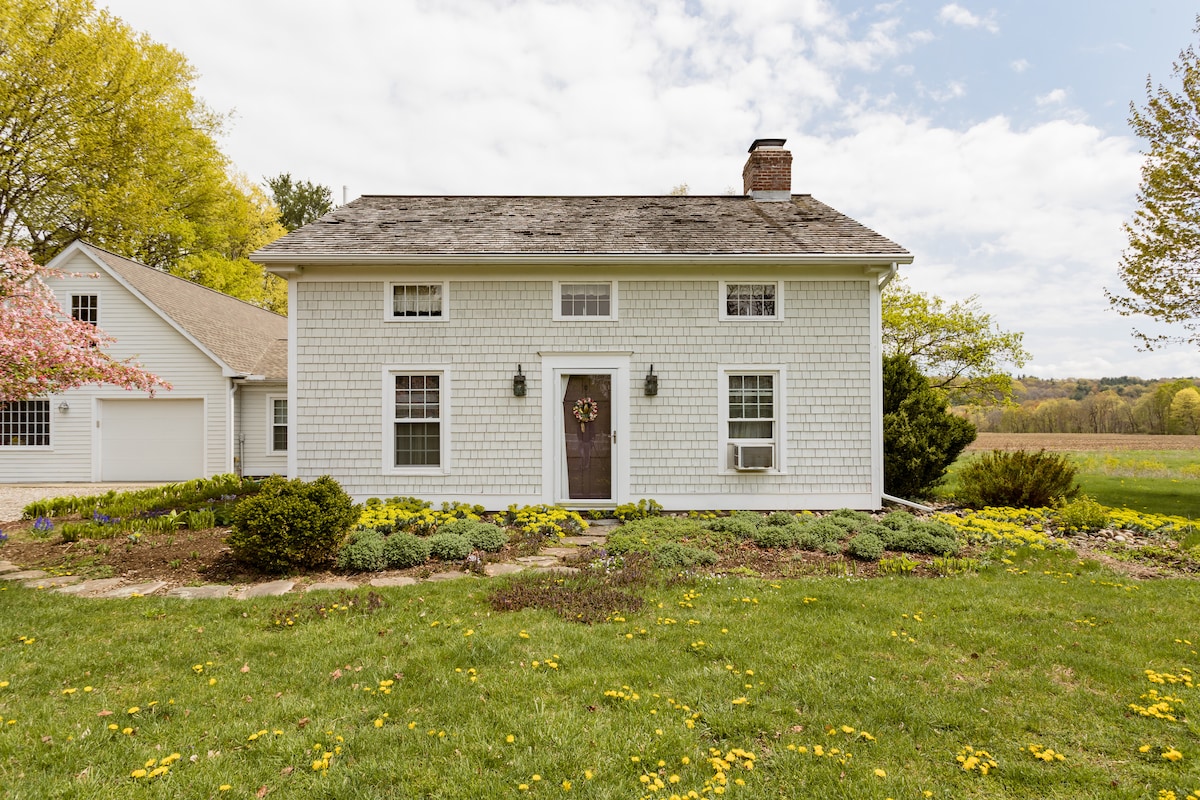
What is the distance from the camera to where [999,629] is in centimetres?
427

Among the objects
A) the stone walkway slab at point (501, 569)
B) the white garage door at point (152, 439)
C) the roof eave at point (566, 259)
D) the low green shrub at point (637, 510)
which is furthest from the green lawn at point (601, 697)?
the white garage door at point (152, 439)

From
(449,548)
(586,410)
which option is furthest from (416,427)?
(449,548)

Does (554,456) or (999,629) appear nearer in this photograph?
(999,629)

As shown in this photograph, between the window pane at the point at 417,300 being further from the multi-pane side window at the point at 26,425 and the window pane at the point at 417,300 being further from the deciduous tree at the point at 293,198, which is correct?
the deciduous tree at the point at 293,198

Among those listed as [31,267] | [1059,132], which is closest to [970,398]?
[1059,132]

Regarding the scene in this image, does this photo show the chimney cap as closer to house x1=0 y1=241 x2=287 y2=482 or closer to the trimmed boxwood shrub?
the trimmed boxwood shrub

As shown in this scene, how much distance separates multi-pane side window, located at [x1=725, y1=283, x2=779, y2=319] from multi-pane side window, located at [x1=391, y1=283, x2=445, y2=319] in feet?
15.5

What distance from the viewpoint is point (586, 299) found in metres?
9.00

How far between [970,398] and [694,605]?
1522 centimetres

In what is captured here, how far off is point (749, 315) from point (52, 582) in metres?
9.20

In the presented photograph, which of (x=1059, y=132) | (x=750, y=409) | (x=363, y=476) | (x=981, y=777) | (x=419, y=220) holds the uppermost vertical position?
(x=1059, y=132)

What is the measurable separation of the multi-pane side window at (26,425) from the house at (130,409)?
0.08 ft

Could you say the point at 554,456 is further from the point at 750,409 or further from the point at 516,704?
the point at 516,704

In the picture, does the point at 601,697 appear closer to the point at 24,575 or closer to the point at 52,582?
the point at 52,582
